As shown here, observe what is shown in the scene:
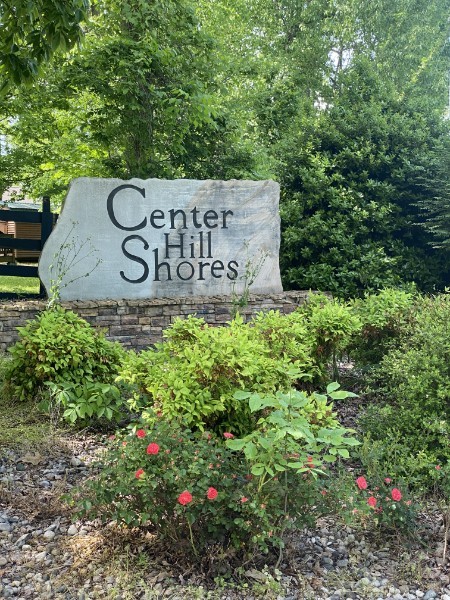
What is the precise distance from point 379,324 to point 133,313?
277 cm

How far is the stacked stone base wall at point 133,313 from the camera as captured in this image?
6.03 metres

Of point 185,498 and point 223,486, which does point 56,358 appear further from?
point 185,498

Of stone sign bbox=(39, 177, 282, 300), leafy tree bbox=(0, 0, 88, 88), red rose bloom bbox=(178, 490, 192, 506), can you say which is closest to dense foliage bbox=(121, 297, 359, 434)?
red rose bloom bbox=(178, 490, 192, 506)

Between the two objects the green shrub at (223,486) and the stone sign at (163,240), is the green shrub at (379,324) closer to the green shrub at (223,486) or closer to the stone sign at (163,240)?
the stone sign at (163,240)

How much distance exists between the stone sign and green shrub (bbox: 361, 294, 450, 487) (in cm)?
325

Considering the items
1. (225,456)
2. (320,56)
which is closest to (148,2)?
(225,456)

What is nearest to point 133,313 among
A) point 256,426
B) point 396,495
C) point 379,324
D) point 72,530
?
point 379,324

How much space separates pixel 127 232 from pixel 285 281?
2.39 m

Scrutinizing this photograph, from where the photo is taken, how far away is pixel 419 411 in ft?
11.4

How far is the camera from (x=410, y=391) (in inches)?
141

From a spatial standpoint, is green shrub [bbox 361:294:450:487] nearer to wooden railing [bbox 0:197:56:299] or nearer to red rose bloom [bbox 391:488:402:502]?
red rose bloom [bbox 391:488:402:502]

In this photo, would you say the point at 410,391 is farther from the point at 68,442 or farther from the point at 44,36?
the point at 44,36

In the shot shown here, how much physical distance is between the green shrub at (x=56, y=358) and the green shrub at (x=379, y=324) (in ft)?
6.56

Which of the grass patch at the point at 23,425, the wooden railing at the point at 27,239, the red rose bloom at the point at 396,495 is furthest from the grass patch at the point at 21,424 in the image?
the wooden railing at the point at 27,239
